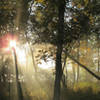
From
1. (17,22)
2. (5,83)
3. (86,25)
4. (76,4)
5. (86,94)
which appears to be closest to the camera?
(76,4)

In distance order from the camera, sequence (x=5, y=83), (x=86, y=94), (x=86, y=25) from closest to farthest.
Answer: (x=86, y=25), (x=86, y=94), (x=5, y=83)

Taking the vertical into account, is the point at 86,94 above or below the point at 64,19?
below

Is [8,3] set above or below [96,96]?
above

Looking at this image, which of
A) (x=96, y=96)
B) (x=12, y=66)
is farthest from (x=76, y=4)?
(x=12, y=66)

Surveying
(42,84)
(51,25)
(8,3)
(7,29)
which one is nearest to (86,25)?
(51,25)

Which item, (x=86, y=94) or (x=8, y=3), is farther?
(x=86, y=94)

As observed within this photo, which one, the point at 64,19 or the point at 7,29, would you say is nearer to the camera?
the point at 64,19

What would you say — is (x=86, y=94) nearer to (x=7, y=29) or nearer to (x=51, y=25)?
(x=51, y=25)

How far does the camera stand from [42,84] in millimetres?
11062

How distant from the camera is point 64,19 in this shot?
578 centimetres

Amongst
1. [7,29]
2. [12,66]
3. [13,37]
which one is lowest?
[12,66]

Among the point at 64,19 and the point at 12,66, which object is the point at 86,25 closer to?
the point at 64,19

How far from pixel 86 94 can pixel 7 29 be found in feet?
25.5

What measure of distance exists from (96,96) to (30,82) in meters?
7.16
